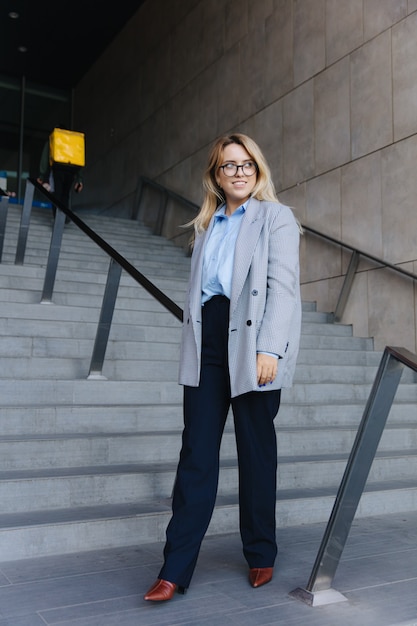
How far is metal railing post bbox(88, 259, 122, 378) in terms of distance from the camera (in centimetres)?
439

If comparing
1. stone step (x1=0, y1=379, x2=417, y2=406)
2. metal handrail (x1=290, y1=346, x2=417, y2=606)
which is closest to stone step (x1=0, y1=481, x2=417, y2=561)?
metal handrail (x1=290, y1=346, x2=417, y2=606)

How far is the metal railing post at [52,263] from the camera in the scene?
5504mm

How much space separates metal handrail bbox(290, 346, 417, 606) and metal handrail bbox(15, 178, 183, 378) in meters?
1.11

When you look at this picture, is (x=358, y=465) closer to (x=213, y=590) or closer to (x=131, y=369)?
(x=213, y=590)

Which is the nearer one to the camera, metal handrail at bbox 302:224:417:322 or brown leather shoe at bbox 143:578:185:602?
brown leather shoe at bbox 143:578:185:602

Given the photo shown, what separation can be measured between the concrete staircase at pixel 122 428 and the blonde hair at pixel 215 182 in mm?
1394

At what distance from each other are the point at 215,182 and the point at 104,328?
2077mm

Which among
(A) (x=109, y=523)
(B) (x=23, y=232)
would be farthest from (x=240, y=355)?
(B) (x=23, y=232)

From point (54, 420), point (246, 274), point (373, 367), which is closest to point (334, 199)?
point (373, 367)

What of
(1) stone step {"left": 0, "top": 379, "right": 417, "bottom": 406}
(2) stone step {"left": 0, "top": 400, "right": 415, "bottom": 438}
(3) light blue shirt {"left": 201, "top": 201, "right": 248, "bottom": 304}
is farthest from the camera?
(1) stone step {"left": 0, "top": 379, "right": 417, "bottom": 406}

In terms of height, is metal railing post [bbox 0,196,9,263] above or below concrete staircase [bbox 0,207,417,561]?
above

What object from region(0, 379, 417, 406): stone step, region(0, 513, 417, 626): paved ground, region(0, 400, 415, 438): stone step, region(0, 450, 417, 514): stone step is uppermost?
region(0, 379, 417, 406): stone step

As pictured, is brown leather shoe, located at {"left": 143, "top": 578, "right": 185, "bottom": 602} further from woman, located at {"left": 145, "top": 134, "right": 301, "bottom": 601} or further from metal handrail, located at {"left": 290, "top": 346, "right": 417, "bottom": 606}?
metal handrail, located at {"left": 290, "top": 346, "right": 417, "bottom": 606}

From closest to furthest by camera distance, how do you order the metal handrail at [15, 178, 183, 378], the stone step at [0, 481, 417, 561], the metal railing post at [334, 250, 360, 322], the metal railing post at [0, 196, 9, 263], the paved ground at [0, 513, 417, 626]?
the paved ground at [0, 513, 417, 626]
the stone step at [0, 481, 417, 561]
the metal handrail at [15, 178, 183, 378]
the metal railing post at [0, 196, 9, 263]
the metal railing post at [334, 250, 360, 322]
